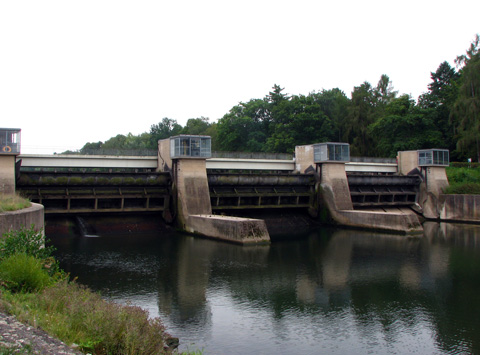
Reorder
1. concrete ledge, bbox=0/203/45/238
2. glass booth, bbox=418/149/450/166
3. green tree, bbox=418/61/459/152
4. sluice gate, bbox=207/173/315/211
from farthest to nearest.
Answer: green tree, bbox=418/61/459/152
glass booth, bbox=418/149/450/166
sluice gate, bbox=207/173/315/211
concrete ledge, bbox=0/203/45/238

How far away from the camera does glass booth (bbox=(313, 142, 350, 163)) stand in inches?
1309

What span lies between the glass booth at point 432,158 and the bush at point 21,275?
35304 millimetres

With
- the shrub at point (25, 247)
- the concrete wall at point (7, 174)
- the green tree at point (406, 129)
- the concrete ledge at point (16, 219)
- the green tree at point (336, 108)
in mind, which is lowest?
the shrub at point (25, 247)

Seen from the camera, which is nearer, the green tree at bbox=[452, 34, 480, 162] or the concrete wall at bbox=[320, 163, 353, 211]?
the concrete wall at bbox=[320, 163, 353, 211]

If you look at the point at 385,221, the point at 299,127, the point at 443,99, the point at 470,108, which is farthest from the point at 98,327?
the point at 443,99

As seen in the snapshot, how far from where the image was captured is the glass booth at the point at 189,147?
93.1ft

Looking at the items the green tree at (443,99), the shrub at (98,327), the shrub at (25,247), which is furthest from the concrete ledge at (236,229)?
the green tree at (443,99)

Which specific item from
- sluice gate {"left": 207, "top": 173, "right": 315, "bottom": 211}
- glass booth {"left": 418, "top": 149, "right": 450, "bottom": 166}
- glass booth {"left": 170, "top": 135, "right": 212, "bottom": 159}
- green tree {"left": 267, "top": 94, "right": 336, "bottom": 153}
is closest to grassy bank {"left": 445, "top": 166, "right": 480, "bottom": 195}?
glass booth {"left": 418, "top": 149, "right": 450, "bottom": 166}

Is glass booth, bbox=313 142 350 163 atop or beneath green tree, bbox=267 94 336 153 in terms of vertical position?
beneath

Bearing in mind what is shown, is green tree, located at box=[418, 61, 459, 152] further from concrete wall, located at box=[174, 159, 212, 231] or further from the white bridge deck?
concrete wall, located at box=[174, 159, 212, 231]

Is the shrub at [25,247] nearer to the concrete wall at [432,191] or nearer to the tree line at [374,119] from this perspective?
the concrete wall at [432,191]

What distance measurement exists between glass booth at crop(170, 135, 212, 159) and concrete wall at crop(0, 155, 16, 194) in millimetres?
9044

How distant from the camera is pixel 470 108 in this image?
1646 inches

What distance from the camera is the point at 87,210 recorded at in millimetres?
26078
